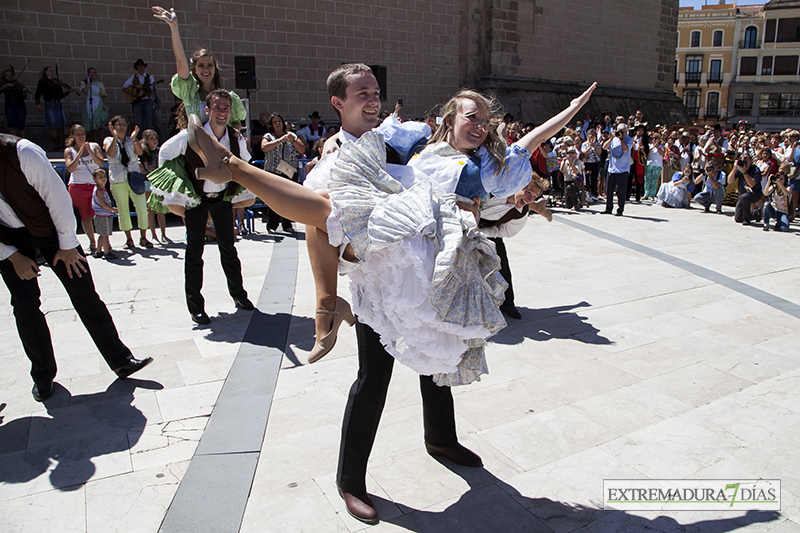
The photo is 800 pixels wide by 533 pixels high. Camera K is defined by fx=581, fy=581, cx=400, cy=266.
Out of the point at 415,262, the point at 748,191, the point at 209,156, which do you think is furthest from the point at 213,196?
the point at 748,191

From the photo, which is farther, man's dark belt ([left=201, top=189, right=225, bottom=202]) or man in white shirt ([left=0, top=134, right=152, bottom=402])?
man's dark belt ([left=201, top=189, right=225, bottom=202])

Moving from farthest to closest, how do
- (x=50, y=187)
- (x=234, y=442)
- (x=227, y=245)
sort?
(x=227, y=245), (x=50, y=187), (x=234, y=442)

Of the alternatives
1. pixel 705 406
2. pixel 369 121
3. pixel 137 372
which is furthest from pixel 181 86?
pixel 705 406

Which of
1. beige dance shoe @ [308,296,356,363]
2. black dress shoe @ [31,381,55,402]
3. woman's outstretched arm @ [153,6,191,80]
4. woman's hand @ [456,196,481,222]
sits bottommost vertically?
black dress shoe @ [31,381,55,402]

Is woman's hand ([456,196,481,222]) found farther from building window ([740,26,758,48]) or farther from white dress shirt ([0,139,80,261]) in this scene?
building window ([740,26,758,48])

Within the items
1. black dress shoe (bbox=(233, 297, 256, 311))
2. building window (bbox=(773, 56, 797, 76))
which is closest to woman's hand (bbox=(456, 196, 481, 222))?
black dress shoe (bbox=(233, 297, 256, 311))

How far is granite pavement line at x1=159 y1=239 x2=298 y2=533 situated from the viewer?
2510 mm

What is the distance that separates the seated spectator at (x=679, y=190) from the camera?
1310 centimetres

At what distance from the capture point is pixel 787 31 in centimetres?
4975

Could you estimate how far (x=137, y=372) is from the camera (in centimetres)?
405

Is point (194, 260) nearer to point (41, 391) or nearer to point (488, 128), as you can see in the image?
point (41, 391)

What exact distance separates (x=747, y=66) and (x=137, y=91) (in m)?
54.7

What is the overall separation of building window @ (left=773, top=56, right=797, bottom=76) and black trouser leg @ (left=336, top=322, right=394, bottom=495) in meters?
60.3

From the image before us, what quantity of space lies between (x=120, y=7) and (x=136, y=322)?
12035mm
